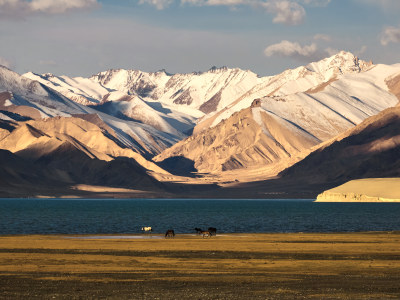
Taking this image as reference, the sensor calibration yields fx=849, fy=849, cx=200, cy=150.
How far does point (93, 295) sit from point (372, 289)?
12992 millimetres

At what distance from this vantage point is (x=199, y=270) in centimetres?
4972

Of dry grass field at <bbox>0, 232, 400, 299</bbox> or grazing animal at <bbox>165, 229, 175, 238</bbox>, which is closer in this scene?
dry grass field at <bbox>0, 232, 400, 299</bbox>

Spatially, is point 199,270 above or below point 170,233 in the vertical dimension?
below

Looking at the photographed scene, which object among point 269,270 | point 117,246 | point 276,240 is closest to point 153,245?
point 117,246

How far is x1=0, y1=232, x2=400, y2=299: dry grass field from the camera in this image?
38.6 m

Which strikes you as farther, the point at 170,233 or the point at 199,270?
the point at 170,233

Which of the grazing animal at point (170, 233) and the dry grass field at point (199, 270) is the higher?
the grazing animal at point (170, 233)

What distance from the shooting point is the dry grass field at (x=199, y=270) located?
38594mm

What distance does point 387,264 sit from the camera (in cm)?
5353

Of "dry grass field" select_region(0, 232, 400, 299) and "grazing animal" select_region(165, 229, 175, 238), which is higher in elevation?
"grazing animal" select_region(165, 229, 175, 238)

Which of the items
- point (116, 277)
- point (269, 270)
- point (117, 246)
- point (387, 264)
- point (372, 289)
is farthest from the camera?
point (117, 246)

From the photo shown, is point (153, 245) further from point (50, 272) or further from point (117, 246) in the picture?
point (50, 272)

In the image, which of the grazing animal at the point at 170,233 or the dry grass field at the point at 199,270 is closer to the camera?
the dry grass field at the point at 199,270

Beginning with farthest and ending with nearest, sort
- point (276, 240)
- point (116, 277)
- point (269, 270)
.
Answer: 1. point (276, 240)
2. point (269, 270)
3. point (116, 277)
